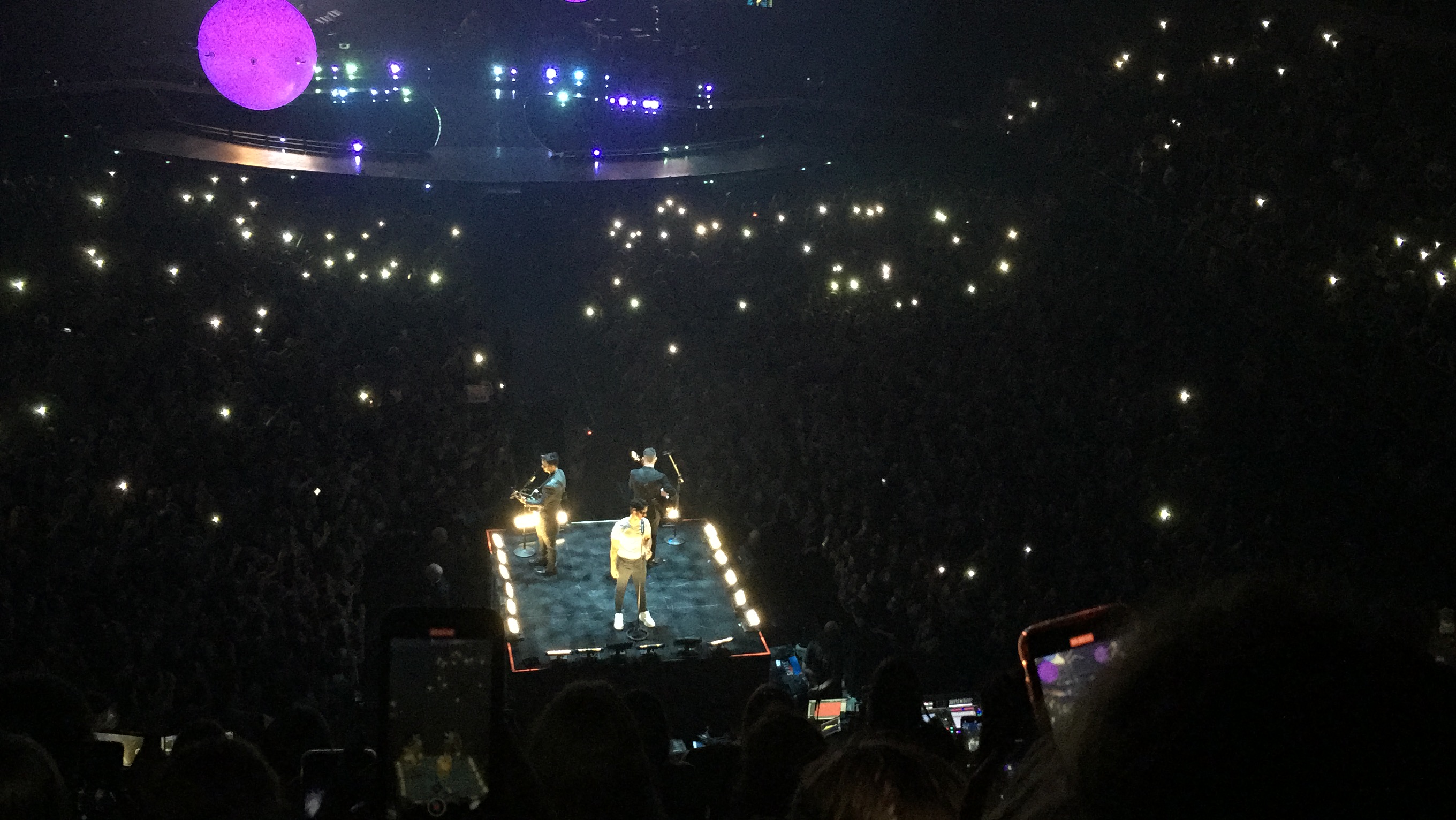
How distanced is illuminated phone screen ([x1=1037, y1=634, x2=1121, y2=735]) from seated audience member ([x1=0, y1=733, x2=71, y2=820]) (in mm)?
2203

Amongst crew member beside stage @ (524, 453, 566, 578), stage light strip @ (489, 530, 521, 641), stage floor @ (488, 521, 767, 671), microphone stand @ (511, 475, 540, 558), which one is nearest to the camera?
stage floor @ (488, 521, 767, 671)

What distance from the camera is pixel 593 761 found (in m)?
3.57

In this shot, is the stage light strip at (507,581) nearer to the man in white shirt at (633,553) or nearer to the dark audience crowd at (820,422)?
the dark audience crowd at (820,422)

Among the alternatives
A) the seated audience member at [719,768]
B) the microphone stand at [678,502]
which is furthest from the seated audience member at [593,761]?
the microphone stand at [678,502]

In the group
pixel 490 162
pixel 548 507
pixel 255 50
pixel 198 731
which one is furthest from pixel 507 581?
pixel 255 50

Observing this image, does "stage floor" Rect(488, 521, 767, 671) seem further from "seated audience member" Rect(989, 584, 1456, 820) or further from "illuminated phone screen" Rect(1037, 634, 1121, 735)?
"seated audience member" Rect(989, 584, 1456, 820)

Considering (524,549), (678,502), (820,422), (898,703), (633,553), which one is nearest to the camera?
(898,703)

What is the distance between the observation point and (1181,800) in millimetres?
897

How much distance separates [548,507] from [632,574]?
1.46 m

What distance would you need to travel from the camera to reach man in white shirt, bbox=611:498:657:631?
10.9m

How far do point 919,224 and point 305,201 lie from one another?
11.7 m

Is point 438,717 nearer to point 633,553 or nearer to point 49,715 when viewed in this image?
point 49,715

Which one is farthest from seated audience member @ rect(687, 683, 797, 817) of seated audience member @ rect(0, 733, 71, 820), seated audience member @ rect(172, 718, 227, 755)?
seated audience member @ rect(0, 733, 71, 820)

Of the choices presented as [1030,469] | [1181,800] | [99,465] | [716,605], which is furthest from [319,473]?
[1181,800]
